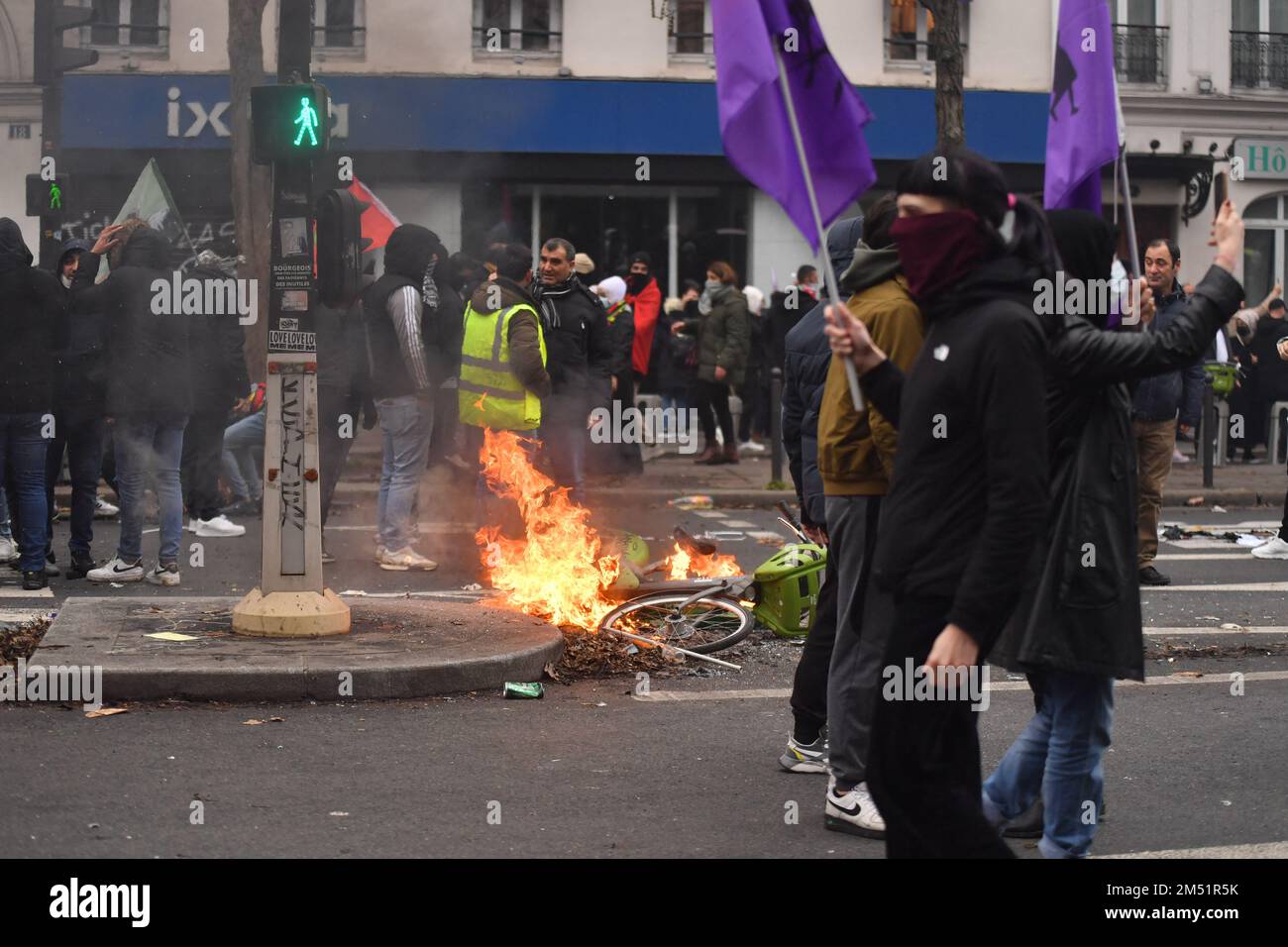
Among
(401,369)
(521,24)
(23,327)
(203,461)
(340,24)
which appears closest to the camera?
(23,327)

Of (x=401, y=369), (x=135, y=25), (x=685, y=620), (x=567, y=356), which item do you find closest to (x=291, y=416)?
(x=685, y=620)

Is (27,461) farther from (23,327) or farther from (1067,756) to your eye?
(1067,756)

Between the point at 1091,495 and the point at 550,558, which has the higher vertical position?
the point at 1091,495

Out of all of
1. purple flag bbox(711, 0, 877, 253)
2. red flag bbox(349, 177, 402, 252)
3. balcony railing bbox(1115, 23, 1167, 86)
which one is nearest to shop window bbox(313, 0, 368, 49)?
red flag bbox(349, 177, 402, 252)

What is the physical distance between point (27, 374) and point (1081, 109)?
6296mm

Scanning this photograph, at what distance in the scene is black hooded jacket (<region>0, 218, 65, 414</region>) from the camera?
9.30 metres

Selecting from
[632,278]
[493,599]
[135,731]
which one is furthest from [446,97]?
[135,731]

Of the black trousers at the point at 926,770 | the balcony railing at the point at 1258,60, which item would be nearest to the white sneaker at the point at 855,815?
the black trousers at the point at 926,770

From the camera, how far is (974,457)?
3686 mm

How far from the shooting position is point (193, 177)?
76.0 ft

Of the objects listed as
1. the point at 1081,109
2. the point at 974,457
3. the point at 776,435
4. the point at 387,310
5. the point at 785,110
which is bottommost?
the point at 776,435

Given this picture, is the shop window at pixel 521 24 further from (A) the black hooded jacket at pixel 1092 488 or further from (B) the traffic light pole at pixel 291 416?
(A) the black hooded jacket at pixel 1092 488

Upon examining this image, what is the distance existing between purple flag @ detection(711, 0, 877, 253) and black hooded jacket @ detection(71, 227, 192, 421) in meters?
5.94

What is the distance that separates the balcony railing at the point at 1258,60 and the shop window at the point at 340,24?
43.5ft
